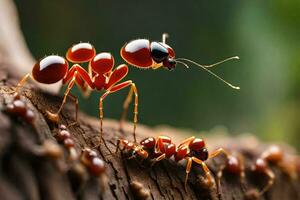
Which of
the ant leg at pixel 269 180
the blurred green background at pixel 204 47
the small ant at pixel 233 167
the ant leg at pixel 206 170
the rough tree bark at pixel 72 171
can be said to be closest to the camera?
the rough tree bark at pixel 72 171

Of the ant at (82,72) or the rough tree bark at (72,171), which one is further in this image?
the ant at (82,72)

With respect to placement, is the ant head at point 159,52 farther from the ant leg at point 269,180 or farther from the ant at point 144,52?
the ant leg at point 269,180

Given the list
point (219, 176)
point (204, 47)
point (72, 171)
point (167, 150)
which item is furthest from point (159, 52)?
point (204, 47)

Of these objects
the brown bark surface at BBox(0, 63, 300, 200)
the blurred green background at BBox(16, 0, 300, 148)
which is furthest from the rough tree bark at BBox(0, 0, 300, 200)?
the blurred green background at BBox(16, 0, 300, 148)

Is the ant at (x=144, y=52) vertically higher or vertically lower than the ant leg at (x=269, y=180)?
higher

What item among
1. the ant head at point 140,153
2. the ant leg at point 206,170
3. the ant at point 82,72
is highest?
the ant at point 82,72

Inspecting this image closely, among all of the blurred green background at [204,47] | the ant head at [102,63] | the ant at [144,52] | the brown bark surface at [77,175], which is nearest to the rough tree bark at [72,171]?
the brown bark surface at [77,175]

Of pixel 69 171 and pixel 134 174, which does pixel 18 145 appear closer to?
pixel 69 171
